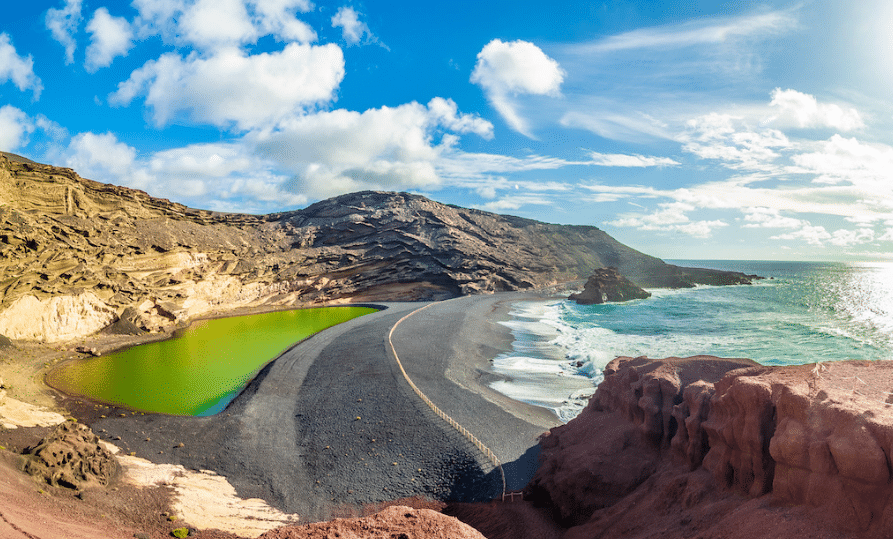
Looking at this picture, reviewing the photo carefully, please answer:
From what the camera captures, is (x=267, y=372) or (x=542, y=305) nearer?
(x=267, y=372)

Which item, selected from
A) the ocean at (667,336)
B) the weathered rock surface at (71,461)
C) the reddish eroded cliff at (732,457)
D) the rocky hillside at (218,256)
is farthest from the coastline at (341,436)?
the rocky hillside at (218,256)

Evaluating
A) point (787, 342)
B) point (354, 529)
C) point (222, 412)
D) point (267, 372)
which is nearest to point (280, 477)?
point (222, 412)

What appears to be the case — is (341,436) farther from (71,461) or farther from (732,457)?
(732,457)

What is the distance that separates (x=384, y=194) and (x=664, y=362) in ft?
188

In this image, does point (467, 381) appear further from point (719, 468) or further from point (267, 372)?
point (719, 468)

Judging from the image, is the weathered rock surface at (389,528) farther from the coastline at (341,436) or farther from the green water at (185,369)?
the green water at (185,369)

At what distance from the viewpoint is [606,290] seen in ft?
177

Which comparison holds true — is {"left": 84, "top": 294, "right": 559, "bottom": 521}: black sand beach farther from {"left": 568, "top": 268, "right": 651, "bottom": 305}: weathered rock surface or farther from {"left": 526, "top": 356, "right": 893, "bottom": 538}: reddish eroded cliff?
{"left": 568, "top": 268, "right": 651, "bottom": 305}: weathered rock surface

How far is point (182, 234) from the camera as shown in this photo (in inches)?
1574

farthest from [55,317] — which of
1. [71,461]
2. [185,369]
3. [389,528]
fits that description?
[389,528]

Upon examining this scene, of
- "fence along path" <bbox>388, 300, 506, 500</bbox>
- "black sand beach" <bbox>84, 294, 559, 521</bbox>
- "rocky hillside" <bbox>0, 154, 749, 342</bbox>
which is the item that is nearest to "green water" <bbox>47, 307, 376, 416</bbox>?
"black sand beach" <bbox>84, 294, 559, 521</bbox>

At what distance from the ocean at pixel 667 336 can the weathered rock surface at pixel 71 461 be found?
14.9m

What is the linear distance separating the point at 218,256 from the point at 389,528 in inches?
1755

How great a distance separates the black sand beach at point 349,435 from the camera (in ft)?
38.6
